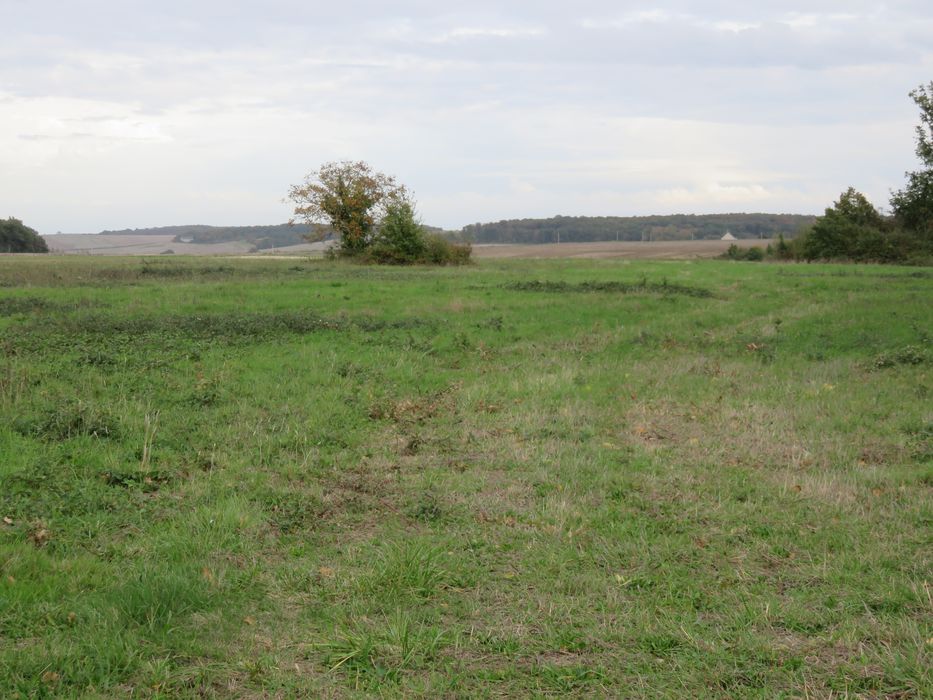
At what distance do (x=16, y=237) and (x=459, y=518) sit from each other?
296 ft

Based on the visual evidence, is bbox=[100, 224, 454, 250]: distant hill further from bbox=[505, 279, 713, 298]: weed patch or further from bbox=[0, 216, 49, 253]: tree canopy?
bbox=[505, 279, 713, 298]: weed patch

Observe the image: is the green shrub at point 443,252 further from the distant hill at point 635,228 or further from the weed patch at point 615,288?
the distant hill at point 635,228

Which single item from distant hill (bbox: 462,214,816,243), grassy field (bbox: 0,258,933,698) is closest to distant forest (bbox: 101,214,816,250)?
distant hill (bbox: 462,214,816,243)

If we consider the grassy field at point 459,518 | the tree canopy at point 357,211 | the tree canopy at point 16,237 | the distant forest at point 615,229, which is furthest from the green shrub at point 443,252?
the distant forest at point 615,229

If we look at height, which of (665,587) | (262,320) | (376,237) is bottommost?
(665,587)

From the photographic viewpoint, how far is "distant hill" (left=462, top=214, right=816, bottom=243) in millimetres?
131500

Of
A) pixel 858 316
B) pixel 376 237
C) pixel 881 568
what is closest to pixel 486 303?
pixel 858 316

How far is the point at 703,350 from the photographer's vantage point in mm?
16641

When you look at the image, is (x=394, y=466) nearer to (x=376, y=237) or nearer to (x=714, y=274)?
(x=714, y=274)

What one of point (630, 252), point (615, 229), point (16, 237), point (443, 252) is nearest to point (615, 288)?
point (443, 252)

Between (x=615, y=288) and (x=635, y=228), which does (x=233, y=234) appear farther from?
(x=615, y=288)

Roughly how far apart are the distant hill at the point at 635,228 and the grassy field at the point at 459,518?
4631 inches

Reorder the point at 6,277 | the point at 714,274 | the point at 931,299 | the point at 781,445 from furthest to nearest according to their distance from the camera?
the point at 714,274 → the point at 6,277 → the point at 931,299 → the point at 781,445

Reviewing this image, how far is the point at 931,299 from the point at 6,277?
3216cm
